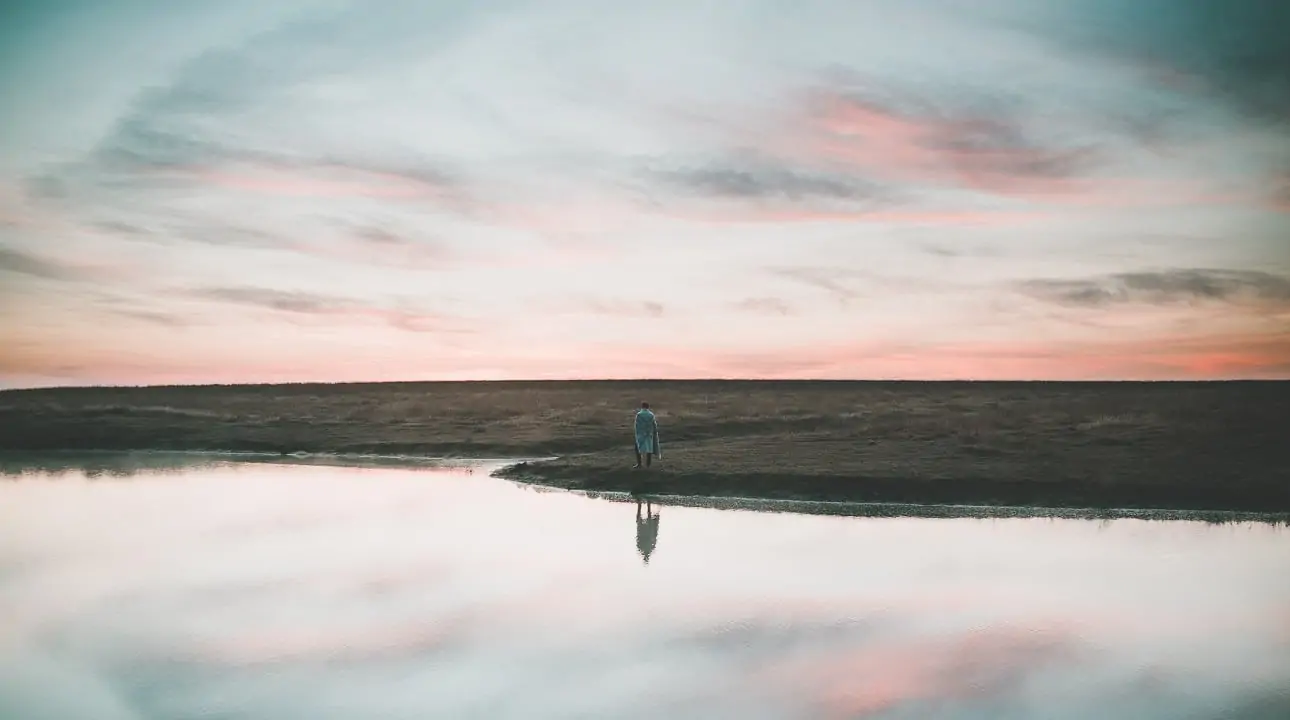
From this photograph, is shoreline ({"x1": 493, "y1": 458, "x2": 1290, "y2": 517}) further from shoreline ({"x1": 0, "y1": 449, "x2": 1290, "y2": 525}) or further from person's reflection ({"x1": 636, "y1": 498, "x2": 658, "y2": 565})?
person's reflection ({"x1": 636, "y1": 498, "x2": 658, "y2": 565})

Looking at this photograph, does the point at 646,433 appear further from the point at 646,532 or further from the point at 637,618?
the point at 637,618

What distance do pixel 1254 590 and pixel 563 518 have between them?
48.3 feet

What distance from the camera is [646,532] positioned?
927 inches

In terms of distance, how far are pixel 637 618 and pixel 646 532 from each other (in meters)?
8.44

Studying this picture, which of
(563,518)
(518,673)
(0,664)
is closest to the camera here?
(518,673)

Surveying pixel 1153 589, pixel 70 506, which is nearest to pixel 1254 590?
pixel 1153 589

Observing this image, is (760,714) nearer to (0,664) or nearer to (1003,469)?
(0,664)

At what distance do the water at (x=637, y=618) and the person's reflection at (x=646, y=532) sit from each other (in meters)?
0.24

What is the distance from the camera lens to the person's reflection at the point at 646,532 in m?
21.0

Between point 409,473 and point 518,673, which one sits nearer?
point 518,673

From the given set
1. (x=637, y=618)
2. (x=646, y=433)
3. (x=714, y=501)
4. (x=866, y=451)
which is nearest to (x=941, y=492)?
(x=714, y=501)

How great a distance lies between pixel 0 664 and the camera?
43.0 ft

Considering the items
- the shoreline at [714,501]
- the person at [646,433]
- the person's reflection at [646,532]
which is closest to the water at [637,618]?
the person's reflection at [646,532]

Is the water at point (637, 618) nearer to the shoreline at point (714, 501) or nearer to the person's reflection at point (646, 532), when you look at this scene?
the person's reflection at point (646, 532)
